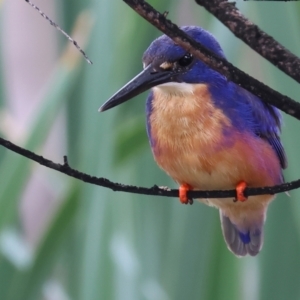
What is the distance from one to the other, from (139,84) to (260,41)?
393 mm

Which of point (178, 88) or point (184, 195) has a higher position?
point (178, 88)

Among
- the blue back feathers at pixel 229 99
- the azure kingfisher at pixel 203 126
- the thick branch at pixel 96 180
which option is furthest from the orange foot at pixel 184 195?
the thick branch at pixel 96 180

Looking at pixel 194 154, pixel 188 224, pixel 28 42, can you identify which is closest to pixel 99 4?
pixel 194 154

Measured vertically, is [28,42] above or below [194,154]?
above

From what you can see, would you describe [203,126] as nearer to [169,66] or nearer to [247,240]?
[169,66]

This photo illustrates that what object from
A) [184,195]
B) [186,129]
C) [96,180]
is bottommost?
[96,180]

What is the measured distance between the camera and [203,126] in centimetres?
86

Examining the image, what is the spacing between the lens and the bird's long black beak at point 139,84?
643mm

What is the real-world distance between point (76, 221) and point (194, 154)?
36 cm

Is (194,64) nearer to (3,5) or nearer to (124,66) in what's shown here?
(124,66)

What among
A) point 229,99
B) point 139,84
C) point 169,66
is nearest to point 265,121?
point 229,99

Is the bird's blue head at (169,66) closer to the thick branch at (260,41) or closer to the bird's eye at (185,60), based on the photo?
the bird's eye at (185,60)

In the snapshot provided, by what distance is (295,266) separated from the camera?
3.87 feet

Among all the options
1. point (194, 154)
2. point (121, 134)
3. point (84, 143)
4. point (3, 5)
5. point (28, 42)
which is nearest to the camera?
point (194, 154)
